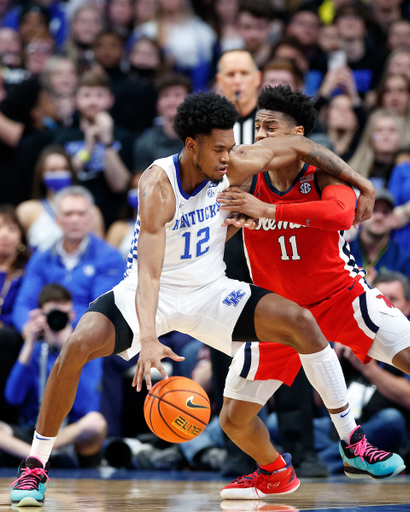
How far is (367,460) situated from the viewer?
3934 millimetres

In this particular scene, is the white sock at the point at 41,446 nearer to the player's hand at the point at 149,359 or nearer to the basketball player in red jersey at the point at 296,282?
the player's hand at the point at 149,359

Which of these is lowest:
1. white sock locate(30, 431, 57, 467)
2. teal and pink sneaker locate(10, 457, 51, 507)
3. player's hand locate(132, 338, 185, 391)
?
teal and pink sneaker locate(10, 457, 51, 507)

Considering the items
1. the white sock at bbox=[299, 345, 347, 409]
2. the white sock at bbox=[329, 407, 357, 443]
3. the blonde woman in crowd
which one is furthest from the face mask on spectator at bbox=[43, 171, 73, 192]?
the white sock at bbox=[329, 407, 357, 443]

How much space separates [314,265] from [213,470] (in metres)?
2.74

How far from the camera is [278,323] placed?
396 centimetres

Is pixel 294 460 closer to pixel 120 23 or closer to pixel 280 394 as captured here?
pixel 280 394

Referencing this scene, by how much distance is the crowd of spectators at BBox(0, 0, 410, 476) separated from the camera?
629 cm

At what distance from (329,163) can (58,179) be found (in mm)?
4323

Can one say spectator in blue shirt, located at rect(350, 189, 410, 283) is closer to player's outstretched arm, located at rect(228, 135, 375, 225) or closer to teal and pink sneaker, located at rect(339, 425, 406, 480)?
player's outstretched arm, located at rect(228, 135, 375, 225)

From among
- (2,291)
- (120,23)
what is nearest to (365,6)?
(120,23)

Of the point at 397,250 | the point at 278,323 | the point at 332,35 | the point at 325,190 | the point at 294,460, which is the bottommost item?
the point at 294,460

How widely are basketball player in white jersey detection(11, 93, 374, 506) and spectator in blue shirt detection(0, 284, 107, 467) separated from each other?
2156 millimetres

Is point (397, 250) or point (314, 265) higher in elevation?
point (314, 265)

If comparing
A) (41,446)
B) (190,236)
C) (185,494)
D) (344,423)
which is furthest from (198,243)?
(185,494)
